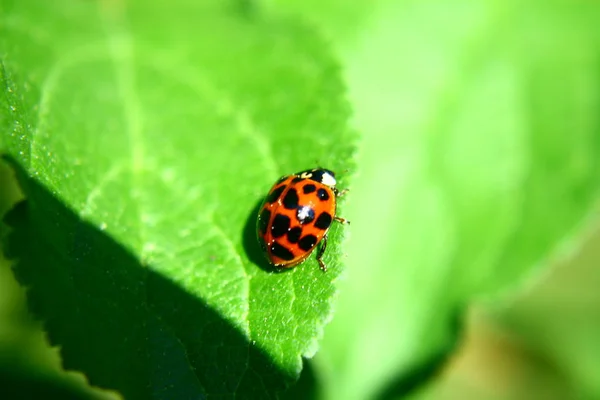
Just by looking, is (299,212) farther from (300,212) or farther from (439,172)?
(439,172)

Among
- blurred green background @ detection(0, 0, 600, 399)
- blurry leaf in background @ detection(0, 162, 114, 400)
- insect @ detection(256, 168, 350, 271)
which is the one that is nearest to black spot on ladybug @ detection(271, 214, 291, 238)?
insect @ detection(256, 168, 350, 271)

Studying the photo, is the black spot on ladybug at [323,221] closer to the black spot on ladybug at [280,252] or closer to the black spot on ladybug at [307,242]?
the black spot on ladybug at [307,242]

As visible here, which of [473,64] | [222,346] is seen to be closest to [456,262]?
[473,64]

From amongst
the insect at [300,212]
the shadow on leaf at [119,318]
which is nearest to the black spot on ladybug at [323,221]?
the insect at [300,212]

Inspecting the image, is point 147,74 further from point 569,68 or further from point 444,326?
point 569,68

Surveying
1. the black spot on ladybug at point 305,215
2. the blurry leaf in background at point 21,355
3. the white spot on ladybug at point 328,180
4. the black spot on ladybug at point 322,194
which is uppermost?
the blurry leaf in background at point 21,355

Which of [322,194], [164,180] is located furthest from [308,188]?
[164,180]

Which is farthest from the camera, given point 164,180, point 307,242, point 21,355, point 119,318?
point 21,355
